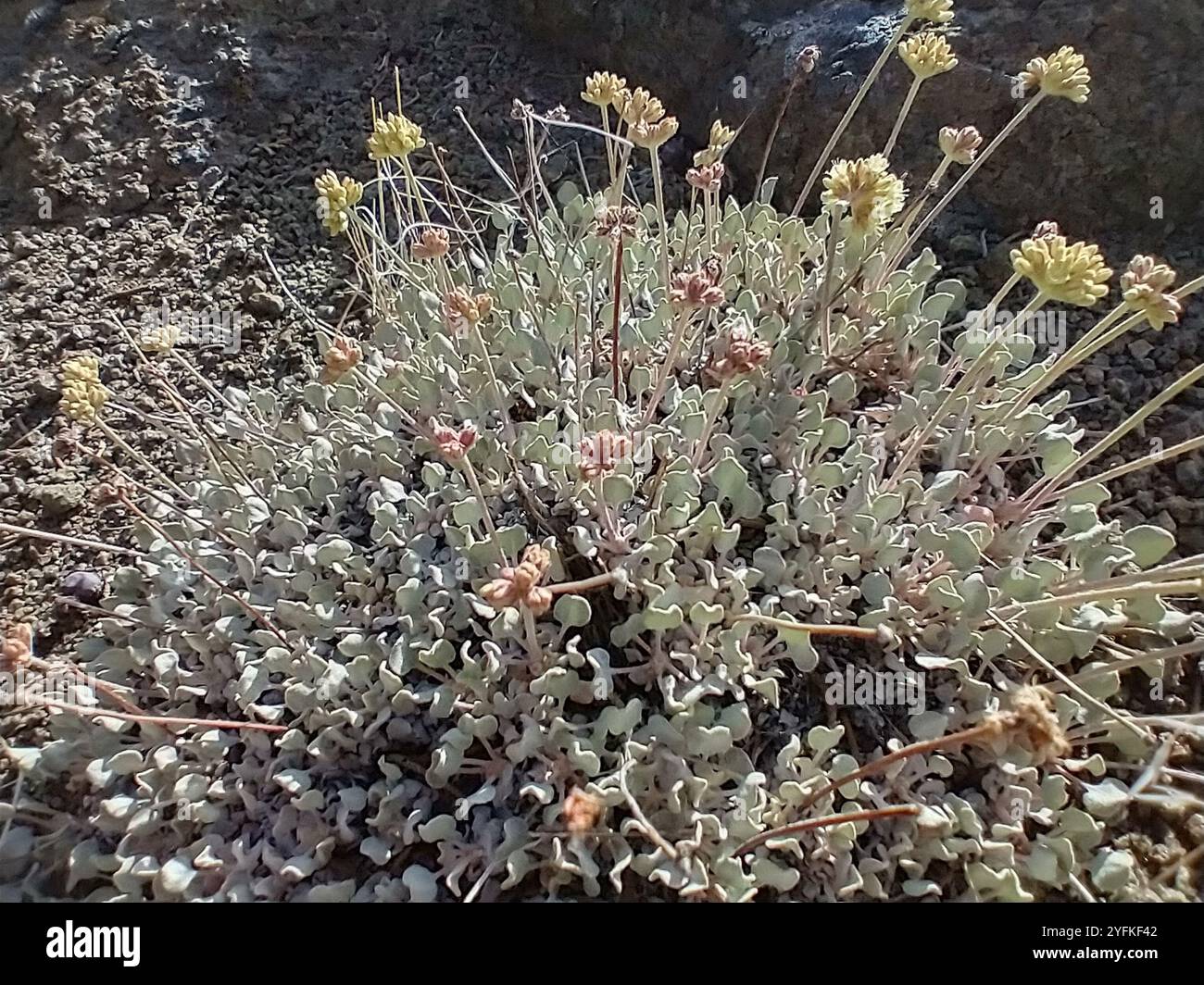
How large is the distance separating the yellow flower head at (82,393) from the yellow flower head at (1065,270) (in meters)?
1.57

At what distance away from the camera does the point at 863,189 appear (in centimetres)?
158

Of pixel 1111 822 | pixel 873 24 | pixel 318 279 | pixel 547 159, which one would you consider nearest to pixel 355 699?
pixel 1111 822

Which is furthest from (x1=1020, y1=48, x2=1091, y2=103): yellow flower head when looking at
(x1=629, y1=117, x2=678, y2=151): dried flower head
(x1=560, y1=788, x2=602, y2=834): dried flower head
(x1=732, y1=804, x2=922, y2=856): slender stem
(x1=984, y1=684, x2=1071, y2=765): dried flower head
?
(x1=560, y1=788, x2=602, y2=834): dried flower head

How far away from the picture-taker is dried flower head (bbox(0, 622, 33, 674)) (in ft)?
4.61

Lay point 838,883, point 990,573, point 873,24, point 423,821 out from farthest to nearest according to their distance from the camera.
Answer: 1. point 873,24
2. point 990,573
3. point 423,821
4. point 838,883

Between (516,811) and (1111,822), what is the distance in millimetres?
950

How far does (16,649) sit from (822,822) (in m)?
1.20

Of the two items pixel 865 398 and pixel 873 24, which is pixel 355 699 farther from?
pixel 873 24

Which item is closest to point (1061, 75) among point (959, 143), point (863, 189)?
point (959, 143)

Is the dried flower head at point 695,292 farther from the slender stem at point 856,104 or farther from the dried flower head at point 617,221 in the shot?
the slender stem at point 856,104

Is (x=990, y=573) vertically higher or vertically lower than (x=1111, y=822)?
higher

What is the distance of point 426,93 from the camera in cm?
334

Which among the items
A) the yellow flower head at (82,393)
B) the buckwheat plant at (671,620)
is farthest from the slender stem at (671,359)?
the yellow flower head at (82,393)

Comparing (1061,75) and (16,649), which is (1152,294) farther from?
(16,649)
